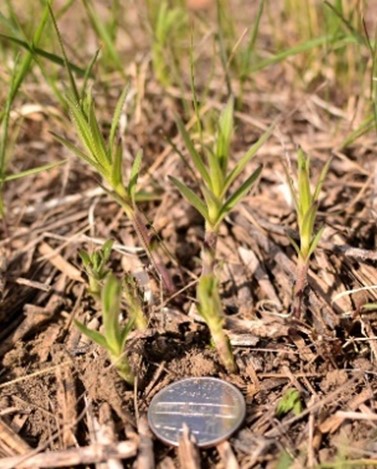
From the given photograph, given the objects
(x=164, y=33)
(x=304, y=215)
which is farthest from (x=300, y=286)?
(x=164, y=33)

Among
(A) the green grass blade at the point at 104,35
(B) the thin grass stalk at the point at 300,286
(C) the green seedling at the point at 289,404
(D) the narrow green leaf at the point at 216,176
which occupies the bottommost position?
(C) the green seedling at the point at 289,404

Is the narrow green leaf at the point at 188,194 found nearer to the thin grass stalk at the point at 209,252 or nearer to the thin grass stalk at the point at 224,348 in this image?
the thin grass stalk at the point at 209,252

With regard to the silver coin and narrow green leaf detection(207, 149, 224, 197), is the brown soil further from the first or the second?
narrow green leaf detection(207, 149, 224, 197)

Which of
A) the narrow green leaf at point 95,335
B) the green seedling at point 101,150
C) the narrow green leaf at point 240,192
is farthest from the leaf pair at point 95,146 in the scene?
the narrow green leaf at point 95,335

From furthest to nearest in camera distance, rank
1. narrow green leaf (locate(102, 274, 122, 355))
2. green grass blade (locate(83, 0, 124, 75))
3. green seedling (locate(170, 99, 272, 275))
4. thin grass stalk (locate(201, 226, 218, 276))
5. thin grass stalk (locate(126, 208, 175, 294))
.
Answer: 1. green grass blade (locate(83, 0, 124, 75))
2. thin grass stalk (locate(126, 208, 175, 294))
3. thin grass stalk (locate(201, 226, 218, 276))
4. green seedling (locate(170, 99, 272, 275))
5. narrow green leaf (locate(102, 274, 122, 355))

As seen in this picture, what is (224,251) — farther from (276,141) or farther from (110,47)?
(110,47)

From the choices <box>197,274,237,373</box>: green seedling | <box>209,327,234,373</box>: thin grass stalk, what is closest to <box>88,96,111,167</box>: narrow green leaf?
<box>197,274,237,373</box>: green seedling
